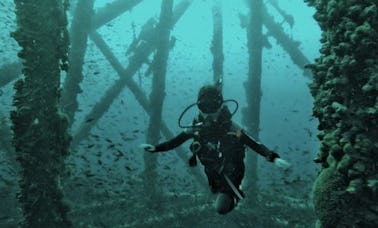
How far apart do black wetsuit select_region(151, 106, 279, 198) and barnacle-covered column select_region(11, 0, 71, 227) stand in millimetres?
2248

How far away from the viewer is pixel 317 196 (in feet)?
12.3

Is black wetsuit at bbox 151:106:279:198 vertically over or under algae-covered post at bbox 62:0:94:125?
under

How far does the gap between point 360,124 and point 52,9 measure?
4.42 metres

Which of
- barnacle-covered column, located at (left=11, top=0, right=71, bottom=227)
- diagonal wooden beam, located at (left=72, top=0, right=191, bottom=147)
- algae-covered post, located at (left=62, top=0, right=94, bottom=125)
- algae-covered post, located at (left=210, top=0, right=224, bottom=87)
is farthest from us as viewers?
algae-covered post, located at (left=210, top=0, right=224, bottom=87)

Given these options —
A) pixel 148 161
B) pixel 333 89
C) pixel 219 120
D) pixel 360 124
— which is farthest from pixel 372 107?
pixel 148 161

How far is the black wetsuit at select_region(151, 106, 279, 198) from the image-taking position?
16.0ft

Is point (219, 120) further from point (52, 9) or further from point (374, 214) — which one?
point (52, 9)

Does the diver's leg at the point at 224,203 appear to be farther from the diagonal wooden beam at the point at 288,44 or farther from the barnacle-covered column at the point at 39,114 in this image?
the diagonal wooden beam at the point at 288,44

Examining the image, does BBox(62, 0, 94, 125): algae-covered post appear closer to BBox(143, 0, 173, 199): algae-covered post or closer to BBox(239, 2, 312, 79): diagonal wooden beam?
BBox(143, 0, 173, 199): algae-covered post

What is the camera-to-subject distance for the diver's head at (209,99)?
192 inches

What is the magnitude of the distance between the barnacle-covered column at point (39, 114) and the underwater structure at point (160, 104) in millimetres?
14

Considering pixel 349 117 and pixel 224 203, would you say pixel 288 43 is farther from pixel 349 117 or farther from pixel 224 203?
pixel 349 117

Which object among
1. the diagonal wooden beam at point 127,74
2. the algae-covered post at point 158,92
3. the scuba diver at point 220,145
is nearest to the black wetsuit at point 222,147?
the scuba diver at point 220,145

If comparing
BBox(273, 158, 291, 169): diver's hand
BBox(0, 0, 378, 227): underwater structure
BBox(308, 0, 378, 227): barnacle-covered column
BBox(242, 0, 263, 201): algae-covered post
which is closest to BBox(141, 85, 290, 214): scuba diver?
BBox(273, 158, 291, 169): diver's hand
